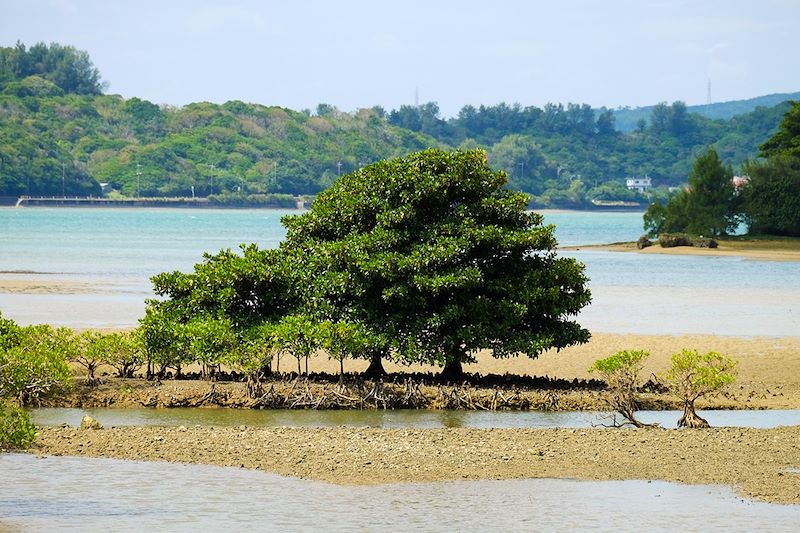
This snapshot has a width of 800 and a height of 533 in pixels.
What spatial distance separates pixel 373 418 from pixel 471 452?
14.5 feet

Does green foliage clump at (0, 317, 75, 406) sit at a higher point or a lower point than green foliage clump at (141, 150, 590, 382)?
lower

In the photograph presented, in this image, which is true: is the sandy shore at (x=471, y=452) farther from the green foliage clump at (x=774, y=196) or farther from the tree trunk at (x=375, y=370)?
the green foliage clump at (x=774, y=196)

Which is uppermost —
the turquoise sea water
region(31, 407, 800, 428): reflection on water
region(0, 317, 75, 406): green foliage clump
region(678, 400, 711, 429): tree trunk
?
region(0, 317, 75, 406): green foliage clump

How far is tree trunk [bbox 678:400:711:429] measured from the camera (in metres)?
22.2

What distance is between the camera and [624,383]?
25.0 meters

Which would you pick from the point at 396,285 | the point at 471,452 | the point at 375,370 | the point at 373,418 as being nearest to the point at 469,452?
the point at 471,452

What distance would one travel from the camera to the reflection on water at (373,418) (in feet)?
75.5

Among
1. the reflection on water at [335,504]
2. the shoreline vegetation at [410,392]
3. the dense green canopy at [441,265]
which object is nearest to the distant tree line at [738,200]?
the shoreline vegetation at [410,392]

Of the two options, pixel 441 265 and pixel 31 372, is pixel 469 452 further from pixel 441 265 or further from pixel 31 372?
pixel 31 372

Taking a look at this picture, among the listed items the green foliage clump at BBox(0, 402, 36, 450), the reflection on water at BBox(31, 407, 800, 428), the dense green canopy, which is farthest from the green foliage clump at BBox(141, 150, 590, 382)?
the green foliage clump at BBox(0, 402, 36, 450)

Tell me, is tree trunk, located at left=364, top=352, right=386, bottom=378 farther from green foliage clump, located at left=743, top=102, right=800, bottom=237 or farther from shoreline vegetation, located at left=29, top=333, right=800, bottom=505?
green foliage clump, located at left=743, top=102, right=800, bottom=237

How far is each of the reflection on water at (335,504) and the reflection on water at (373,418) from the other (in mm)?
4602

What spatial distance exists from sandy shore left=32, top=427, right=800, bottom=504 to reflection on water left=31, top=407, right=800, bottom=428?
1730 millimetres

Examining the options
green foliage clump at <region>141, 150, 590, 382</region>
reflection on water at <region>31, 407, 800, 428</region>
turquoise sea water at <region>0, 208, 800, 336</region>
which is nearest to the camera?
reflection on water at <region>31, 407, 800, 428</region>
